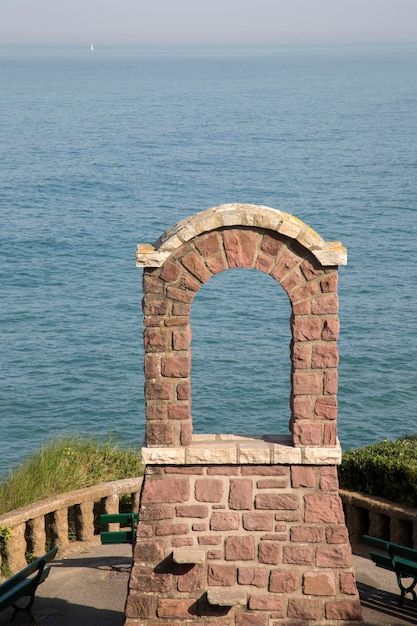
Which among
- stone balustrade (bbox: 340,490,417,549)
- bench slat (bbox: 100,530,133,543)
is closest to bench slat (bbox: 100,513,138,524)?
bench slat (bbox: 100,530,133,543)

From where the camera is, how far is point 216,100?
128 meters

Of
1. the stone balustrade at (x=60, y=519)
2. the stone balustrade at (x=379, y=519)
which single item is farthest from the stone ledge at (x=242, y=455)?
the stone balustrade at (x=60, y=519)

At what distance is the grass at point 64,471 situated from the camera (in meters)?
13.8

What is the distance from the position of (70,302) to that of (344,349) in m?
14.7

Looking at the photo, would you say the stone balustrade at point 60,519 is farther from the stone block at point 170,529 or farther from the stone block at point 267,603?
the stone block at point 267,603

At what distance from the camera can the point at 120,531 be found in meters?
12.8

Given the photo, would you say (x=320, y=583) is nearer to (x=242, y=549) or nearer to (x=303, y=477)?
(x=242, y=549)

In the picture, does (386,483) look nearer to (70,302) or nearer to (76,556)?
(76,556)

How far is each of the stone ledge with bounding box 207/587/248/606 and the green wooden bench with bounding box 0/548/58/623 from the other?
8.35ft

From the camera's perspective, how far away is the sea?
33250mm

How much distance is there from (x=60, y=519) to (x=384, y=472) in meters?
4.42

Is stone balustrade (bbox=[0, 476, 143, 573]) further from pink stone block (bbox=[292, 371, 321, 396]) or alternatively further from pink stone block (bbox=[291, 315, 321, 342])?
pink stone block (bbox=[291, 315, 321, 342])

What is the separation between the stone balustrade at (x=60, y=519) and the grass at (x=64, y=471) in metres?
0.50

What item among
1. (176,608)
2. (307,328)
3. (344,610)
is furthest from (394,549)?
(307,328)
